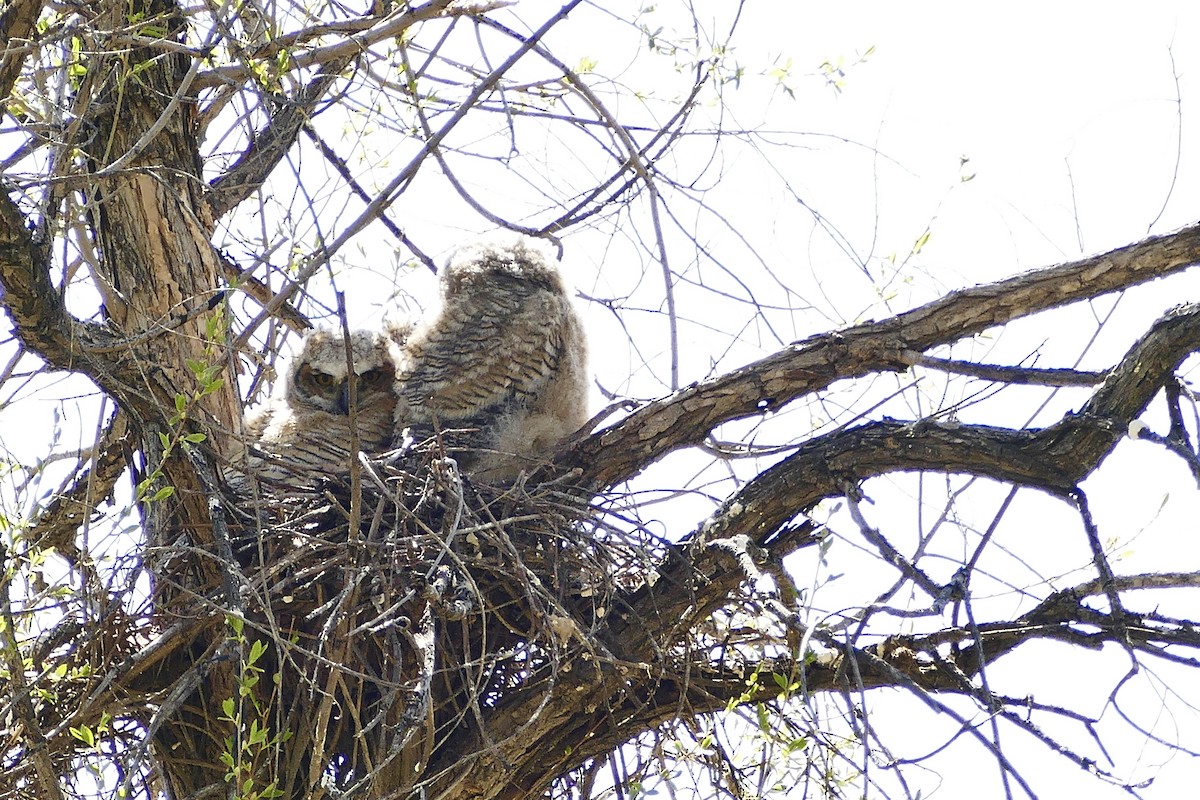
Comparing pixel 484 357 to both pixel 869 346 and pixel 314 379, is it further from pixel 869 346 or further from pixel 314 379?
pixel 869 346

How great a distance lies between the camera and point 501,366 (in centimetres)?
446

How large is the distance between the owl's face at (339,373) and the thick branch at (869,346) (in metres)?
Result: 1.20

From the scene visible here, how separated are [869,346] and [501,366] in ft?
5.07

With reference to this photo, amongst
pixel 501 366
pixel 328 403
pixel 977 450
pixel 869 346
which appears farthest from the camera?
pixel 328 403

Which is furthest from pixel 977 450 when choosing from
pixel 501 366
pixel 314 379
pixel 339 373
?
pixel 314 379

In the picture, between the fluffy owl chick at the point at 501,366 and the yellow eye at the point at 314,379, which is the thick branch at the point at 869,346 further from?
the yellow eye at the point at 314,379

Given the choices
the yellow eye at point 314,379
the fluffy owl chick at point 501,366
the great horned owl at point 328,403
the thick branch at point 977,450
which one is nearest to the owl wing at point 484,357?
the fluffy owl chick at point 501,366

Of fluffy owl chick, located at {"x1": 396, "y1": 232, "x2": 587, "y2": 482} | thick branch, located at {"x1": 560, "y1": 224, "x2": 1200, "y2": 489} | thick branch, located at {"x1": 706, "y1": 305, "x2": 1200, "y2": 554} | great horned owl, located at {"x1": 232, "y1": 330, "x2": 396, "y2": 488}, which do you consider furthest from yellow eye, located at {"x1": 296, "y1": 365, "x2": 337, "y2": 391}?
thick branch, located at {"x1": 706, "y1": 305, "x2": 1200, "y2": 554}

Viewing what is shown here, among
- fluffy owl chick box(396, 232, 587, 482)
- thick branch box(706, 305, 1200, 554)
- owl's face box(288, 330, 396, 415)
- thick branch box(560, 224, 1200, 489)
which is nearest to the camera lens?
thick branch box(706, 305, 1200, 554)

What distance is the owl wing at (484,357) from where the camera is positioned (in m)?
4.43

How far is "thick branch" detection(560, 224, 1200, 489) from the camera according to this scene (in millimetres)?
3225

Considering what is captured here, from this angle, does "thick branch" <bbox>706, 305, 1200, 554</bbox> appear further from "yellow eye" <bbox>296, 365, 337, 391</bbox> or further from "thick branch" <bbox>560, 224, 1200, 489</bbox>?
"yellow eye" <bbox>296, 365, 337, 391</bbox>

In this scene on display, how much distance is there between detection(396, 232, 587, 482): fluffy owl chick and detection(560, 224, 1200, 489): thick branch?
0.72 m

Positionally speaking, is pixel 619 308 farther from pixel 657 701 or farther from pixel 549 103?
pixel 657 701
